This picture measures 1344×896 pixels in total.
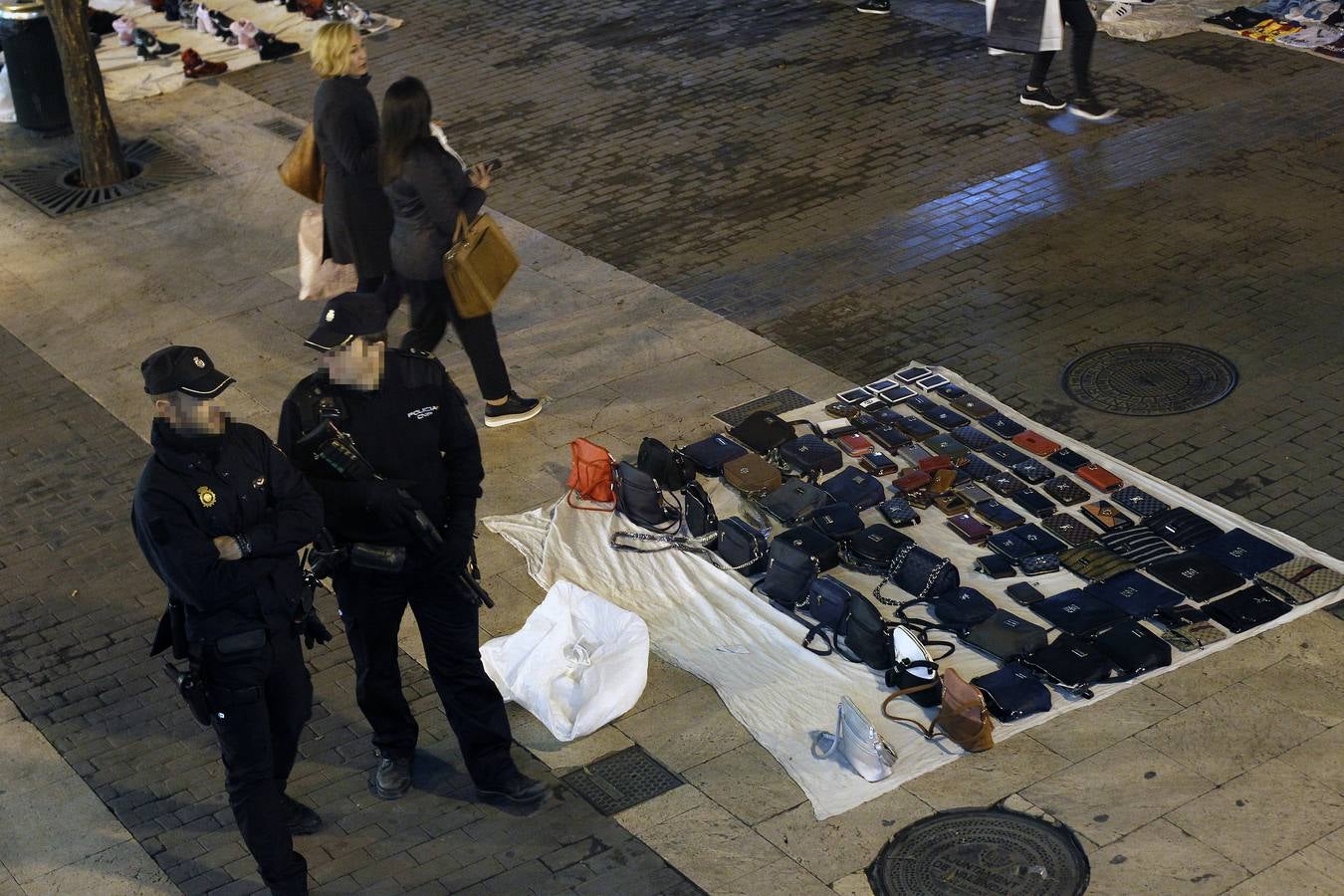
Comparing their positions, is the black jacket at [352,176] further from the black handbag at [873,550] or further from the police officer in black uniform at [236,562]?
the police officer in black uniform at [236,562]

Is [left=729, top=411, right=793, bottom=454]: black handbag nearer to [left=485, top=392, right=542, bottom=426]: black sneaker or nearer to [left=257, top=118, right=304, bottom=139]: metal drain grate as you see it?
[left=485, top=392, right=542, bottom=426]: black sneaker

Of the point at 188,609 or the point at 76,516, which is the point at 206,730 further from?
the point at 76,516

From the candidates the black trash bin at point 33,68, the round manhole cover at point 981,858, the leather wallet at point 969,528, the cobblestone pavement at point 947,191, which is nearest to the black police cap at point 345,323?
the round manhole cover at point 981,858

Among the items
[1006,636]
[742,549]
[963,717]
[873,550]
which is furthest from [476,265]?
[963,717]

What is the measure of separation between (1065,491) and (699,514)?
6.02ft

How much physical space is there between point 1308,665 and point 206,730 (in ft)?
15.5

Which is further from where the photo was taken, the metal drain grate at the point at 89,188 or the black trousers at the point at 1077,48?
the metal drain grate at the point at 89,188

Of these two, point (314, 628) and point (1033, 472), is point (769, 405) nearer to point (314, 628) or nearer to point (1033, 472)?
point (1033, 472)

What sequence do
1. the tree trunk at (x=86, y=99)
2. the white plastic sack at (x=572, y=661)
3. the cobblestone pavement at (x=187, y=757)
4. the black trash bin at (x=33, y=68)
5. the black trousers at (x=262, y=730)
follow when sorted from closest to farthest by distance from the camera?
the black trousers at (x=262, y=730), the cobblestone pavement at (x=187, y=757), the white plastic sack at (x=572, y=661), the tree trunk at (x=86, y=99), the black trash bin at (x=33, y=68)

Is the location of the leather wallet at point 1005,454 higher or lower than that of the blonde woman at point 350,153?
lower

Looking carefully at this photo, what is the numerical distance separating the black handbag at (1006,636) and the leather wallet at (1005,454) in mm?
1503

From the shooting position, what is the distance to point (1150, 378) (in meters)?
9.53

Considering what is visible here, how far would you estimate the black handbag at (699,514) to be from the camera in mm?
8227

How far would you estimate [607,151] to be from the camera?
13.6m
